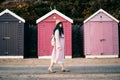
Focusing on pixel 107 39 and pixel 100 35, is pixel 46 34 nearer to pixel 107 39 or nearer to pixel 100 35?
pixel 100 35

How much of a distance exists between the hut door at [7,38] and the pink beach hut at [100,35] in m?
4.14

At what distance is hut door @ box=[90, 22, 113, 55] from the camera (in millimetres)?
20797

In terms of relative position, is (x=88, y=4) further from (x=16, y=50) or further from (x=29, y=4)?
(x=16, y=50)

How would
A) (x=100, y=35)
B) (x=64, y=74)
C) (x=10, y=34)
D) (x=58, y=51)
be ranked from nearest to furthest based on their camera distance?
(x=64, y=74), (x=58, y=51), (x=10, y=34), (x=100, y=35)

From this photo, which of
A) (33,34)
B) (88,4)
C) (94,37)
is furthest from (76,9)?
(94,37)

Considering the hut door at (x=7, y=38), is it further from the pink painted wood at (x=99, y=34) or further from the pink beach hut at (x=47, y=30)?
the pink painted wood at (x=99, y=34)

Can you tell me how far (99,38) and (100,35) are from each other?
0.60 ft

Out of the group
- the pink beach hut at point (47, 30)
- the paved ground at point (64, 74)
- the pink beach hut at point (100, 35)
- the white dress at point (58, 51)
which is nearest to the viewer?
the paved ground at point (64, 74)

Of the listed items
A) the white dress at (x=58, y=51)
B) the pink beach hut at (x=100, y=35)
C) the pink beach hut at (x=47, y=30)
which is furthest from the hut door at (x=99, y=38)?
the white dress at (x=58, y=51)

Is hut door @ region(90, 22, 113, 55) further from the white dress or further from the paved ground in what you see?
the white dress

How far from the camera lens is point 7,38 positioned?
67.7 feet

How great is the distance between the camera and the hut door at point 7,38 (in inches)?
811

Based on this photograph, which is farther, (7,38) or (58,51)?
(7,38)

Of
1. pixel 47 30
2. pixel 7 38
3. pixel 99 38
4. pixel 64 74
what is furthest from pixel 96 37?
pixel 64 74
